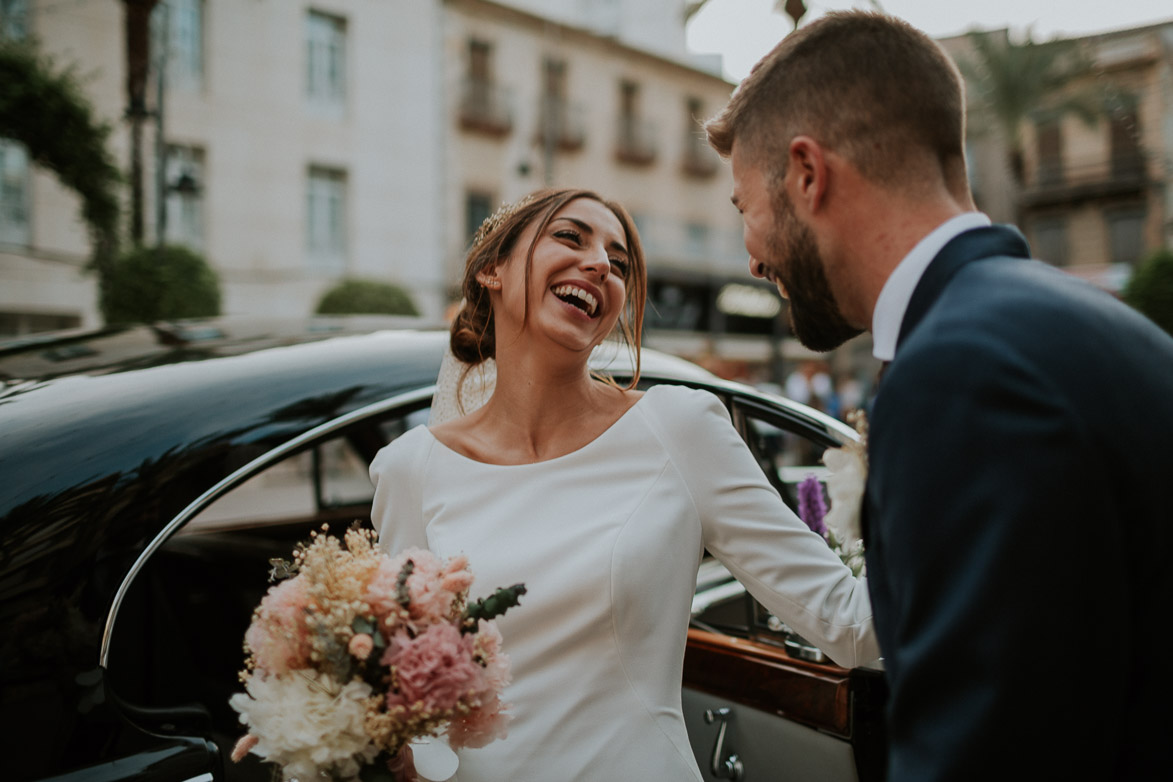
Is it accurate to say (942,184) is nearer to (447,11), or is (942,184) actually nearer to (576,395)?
(576,395)

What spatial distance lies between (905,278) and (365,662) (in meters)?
0.94

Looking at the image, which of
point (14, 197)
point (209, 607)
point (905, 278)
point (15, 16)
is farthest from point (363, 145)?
point (905, 278)

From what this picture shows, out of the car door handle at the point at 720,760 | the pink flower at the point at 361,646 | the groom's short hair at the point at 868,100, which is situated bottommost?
the car door handle at the point at 720,760

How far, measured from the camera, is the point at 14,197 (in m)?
15.3

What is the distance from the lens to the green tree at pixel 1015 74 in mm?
20453

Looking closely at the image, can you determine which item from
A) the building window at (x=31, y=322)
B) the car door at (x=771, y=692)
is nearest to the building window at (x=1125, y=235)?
the building window at (x=31, y=322)

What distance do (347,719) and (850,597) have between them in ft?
3.37

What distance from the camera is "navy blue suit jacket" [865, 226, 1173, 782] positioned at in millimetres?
920

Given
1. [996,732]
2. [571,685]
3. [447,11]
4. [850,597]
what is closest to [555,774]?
[571,685]

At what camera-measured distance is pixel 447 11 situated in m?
21.9

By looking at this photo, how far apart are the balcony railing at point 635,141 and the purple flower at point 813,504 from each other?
80.4ft

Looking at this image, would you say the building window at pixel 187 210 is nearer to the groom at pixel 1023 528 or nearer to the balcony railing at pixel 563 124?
the balcony railing at pixel 563 124

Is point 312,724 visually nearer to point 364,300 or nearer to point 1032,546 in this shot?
point 1032,546

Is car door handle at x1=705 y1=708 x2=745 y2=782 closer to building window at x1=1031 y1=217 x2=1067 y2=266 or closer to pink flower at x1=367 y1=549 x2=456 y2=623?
pink flower at x1=367 y1=549 x2=456 y2=623
